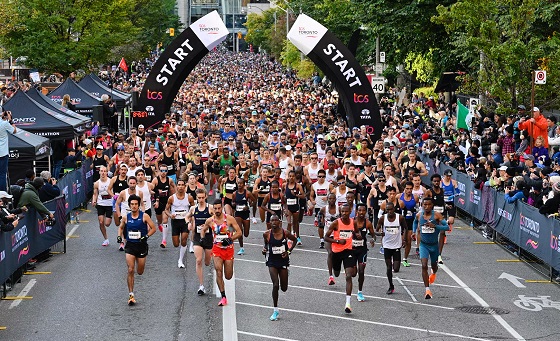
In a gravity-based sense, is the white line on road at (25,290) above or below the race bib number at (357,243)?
below

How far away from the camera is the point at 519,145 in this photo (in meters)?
26.0

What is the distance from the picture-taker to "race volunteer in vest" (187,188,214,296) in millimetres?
16266

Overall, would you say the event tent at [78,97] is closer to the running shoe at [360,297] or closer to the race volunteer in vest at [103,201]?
the race volunteer in vest at [103,201]

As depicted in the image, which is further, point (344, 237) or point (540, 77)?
point (540, 77)

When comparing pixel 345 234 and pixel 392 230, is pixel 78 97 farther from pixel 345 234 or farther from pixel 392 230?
pixel 345 234

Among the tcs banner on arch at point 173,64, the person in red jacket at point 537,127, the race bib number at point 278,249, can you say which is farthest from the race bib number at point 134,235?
the tcs banner on arch at point 173,64

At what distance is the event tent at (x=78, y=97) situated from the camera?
36.3m

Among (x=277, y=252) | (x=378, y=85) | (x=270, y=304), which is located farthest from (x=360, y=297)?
(x=378, y=85)

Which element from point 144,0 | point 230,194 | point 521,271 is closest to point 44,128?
point 230,194

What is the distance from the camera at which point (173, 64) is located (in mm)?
34406

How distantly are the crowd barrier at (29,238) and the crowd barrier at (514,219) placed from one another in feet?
29.2

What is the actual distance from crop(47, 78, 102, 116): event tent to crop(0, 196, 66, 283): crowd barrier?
16.0 m

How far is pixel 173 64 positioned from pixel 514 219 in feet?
55.3

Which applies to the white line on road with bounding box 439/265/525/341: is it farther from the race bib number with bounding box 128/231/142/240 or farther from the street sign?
the street sign
